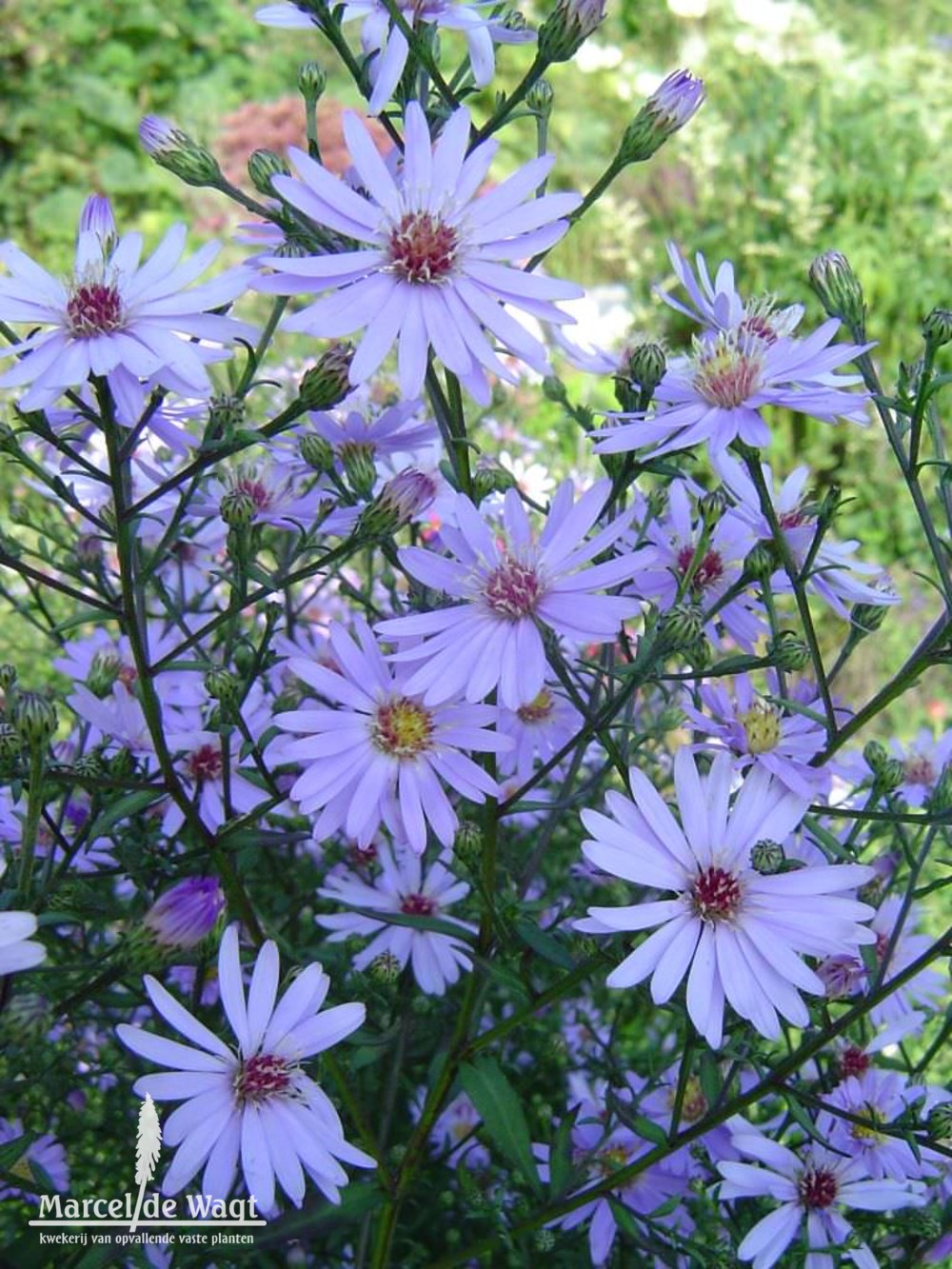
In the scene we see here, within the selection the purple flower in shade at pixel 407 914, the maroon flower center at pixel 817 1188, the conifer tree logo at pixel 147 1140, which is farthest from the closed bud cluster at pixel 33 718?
the maroon flower center at pixel 817 1188

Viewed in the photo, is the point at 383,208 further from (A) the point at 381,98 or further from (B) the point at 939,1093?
(B) the point at 939,1093

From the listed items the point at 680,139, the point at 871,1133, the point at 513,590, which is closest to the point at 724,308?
the point at 513,590

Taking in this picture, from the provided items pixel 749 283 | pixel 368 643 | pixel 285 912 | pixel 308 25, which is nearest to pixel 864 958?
pixel 368 643

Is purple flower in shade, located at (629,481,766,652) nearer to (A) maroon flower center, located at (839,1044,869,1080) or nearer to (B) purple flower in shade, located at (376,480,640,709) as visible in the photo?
(B) purple flower in shade, located at (376,480,640,709)

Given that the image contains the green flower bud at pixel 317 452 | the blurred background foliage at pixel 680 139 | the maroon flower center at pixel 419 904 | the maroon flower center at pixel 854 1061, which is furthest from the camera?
the blurred background foliage at pixel 680 139

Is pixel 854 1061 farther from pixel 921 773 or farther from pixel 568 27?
pixel 568 27

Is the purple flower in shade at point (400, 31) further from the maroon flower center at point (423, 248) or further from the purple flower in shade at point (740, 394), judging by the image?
the purple flower in shade at point (740, 394)

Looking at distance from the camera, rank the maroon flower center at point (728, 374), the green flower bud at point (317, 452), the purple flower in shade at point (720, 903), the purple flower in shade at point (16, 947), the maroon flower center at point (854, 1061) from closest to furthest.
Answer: the purple flower in shade at point (16, 947) < the purple flower in shade at point (720, 903) < the maroon flower center at point (728, 374) < the green flower bud at point (317, 452) < the maroon flower center at point (854, 1061)
